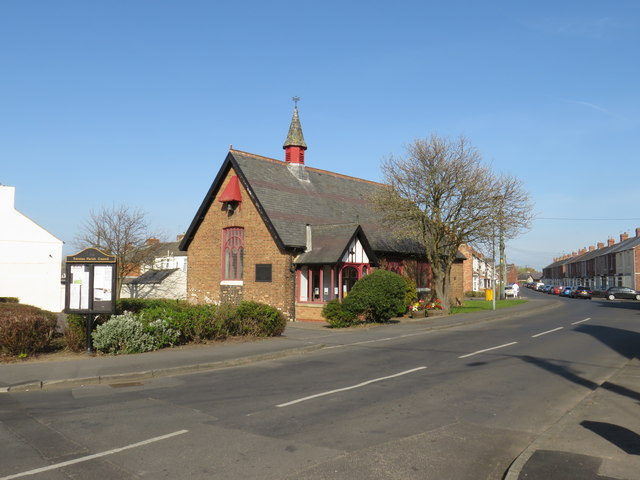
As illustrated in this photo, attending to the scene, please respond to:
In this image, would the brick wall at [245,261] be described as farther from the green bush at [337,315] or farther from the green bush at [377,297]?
the green bush at [377,297]

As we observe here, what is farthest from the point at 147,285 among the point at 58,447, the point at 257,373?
the point at 58,447

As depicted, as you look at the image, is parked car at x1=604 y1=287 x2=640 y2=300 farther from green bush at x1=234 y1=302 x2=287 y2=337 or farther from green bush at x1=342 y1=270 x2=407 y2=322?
green bush at x1=234 y1=302 x2=287 y2=337

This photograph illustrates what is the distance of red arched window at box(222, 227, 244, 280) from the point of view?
91.6ft

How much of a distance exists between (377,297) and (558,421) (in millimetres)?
15029

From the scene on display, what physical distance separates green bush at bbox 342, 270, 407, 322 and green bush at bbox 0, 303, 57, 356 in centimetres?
1204

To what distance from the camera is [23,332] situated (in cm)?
1267

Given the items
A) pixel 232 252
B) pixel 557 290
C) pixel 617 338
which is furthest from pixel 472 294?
pixel 617 338

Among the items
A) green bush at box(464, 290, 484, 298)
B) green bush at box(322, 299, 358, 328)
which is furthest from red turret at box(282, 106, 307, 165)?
green bush at box(464, 290, 484, 298)

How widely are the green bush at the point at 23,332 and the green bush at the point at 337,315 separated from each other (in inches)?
441

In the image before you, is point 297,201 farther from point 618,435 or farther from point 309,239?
point 618,435

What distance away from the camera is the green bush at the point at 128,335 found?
44.3 feet

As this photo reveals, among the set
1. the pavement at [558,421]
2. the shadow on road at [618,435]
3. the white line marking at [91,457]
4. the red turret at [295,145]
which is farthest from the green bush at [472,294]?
the white line marking at [91,457]

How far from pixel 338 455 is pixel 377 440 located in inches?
31.0

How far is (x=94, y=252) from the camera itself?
46.9 ft
